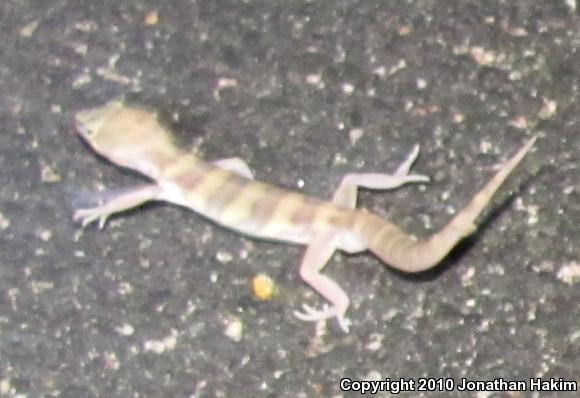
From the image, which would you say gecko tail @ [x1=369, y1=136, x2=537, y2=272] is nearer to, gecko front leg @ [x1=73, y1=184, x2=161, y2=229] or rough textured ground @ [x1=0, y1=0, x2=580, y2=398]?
rough textured ground @ [x1=0, y1=0, x2=580, y2=398]

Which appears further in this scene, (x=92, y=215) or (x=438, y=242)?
(x=92, y=215)

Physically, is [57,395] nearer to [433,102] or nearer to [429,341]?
[429,341]

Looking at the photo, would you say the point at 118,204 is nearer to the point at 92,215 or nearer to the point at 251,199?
the point at 92,215

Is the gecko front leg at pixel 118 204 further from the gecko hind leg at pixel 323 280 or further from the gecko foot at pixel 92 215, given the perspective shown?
the gecko hind leg at pixel 323 280

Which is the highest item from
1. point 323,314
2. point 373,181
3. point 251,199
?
point 373,181

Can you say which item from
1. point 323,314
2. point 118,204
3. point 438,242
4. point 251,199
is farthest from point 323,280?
point 118,204

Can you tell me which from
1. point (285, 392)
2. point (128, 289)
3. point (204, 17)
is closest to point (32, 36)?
point (204, 17)
